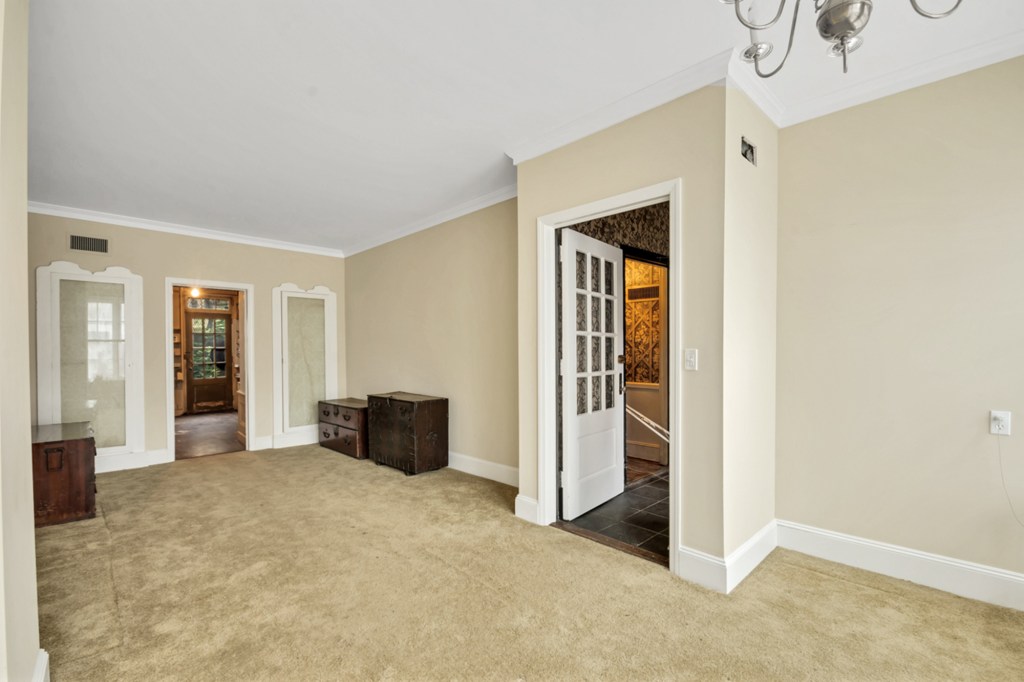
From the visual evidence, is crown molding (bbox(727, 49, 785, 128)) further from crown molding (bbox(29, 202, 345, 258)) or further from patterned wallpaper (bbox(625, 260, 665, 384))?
crown molding (bbox(29, 202, 345, 258))

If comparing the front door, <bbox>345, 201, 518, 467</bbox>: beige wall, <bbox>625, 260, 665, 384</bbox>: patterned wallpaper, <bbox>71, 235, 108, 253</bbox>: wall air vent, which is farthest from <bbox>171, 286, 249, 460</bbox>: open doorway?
<bbox>625, 260, 665, 384</bbox>: patterned wallpaper

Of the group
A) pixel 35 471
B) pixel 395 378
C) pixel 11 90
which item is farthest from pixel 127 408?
pixel 11 90

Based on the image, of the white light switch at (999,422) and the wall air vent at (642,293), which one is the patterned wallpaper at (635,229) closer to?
the wall air vent at (642,293)

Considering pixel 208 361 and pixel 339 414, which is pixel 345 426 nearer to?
pixel 339 414

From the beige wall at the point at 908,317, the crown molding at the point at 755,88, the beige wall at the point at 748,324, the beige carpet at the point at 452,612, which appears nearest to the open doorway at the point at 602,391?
the beige carpet at the point at 452,612

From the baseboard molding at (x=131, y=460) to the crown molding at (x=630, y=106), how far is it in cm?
493

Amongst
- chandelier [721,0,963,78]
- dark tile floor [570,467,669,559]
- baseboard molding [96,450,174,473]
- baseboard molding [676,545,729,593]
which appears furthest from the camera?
baseboard molding [96,450,174,473]

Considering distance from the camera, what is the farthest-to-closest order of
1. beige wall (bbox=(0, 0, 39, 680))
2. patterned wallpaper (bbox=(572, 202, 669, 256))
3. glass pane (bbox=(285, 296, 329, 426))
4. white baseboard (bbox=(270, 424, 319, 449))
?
glass pane (bbox=(285, 296, 329, 426)) → white baseboard (bbox=(270, 424, 319, 449)) → patterned wallpaper (bbox=(572, 202, 669, 256)) → beige wall (bbox=(0, 0, 39, 680))

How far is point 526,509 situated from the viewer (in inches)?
132

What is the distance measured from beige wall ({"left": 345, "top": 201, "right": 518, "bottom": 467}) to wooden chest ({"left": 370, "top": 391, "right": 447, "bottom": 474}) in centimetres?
18

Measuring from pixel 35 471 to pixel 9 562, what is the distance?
2901 millimetres

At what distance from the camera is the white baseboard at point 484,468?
422cm

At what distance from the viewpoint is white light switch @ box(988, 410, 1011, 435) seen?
224 centimetres

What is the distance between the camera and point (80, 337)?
4680 millimetres
